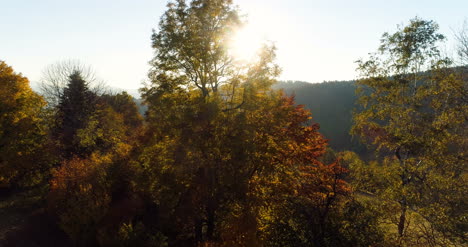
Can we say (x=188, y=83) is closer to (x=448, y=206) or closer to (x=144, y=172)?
(x=144, y=172)

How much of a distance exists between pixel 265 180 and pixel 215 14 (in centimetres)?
812

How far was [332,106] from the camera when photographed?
5546 inches

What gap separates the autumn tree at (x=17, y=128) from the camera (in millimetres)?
18812

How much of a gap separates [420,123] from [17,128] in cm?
2698

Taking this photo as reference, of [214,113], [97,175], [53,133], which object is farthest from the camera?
[53,133]

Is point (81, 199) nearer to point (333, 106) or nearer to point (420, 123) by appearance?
point (420, 123)

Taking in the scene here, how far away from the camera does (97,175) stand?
16094 mm

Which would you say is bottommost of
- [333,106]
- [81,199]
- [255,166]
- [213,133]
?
[333,106]

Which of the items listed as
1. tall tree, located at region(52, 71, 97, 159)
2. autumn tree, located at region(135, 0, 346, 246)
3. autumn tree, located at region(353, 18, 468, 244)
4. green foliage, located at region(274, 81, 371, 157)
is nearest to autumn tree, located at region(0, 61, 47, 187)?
tall tree, located at region(52, 71, 97, 159)

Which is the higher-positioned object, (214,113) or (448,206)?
(214,113)

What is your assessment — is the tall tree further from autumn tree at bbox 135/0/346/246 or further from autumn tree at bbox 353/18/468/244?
autumn tree at bbox 353/18/468/244

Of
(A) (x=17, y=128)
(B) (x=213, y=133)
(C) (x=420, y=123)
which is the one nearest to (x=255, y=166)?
(B) (x=213, y=133)

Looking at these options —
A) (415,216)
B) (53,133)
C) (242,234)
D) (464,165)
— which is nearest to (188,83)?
(242,234)

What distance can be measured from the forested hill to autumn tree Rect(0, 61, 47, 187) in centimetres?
9803
